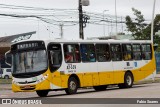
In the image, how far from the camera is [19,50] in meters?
26.2

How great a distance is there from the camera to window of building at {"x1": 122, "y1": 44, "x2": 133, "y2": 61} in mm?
31125

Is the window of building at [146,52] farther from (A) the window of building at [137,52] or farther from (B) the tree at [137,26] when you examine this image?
(B) the tree at [137,26]

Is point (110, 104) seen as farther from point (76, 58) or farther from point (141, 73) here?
point (141, 73)

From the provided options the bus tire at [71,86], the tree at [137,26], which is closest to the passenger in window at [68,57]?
the bus tire at [71,86]

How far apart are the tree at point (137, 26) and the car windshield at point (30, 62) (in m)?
48.1

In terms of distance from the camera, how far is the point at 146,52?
33.1m

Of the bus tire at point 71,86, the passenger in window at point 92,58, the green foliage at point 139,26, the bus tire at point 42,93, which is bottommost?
the bus tire at point 42,93

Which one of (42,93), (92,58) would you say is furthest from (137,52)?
(42,93)

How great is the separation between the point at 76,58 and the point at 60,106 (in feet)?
30.8

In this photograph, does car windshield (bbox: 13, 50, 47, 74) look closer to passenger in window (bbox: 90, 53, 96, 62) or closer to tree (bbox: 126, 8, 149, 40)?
passenger in window (bbox: 90, 53, 96, 62)

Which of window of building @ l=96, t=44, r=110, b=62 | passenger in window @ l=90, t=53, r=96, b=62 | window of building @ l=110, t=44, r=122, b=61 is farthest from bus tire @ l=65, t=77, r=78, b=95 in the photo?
window of building @ l=110, t=44, r=122, b=61

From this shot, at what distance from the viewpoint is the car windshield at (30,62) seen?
25250 mm

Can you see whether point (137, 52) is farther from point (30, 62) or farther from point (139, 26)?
point (139, 26)

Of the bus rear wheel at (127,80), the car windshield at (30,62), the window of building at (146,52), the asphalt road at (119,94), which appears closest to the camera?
the asphalt road at (119,94)
